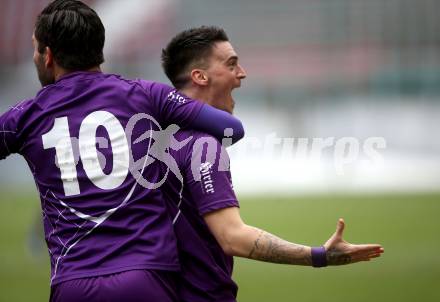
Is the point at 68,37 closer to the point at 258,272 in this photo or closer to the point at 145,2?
the point at 258,272

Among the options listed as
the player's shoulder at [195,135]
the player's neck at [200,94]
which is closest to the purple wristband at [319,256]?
the player's shoulder at [195,135]

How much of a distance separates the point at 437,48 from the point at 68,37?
2451cm

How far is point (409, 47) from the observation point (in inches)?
1029

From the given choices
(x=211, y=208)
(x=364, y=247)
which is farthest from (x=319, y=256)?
(x=211, y=208)

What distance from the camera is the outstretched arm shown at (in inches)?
120

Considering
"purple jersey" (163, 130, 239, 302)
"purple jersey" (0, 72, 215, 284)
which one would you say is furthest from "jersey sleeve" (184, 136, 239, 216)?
"purple jersey" (0, 72, 215, 284)

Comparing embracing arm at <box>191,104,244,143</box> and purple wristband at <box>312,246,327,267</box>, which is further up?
embracing arm at <box>191,104,244,143</box>

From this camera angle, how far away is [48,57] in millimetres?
3105

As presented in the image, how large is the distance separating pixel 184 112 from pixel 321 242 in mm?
8347

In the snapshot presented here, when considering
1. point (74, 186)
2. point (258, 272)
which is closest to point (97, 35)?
point (74, 186)

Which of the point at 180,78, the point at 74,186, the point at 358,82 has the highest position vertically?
the point at 358,82

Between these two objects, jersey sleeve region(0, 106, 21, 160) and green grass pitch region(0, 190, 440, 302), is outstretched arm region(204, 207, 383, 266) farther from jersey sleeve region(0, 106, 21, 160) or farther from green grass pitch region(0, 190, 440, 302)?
green grass pitch region(0, 190, 440, 302)

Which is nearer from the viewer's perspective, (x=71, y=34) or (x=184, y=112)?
(x=71, y=34)

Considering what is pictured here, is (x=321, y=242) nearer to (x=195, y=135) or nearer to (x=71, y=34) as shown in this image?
(x=195, y=135)
